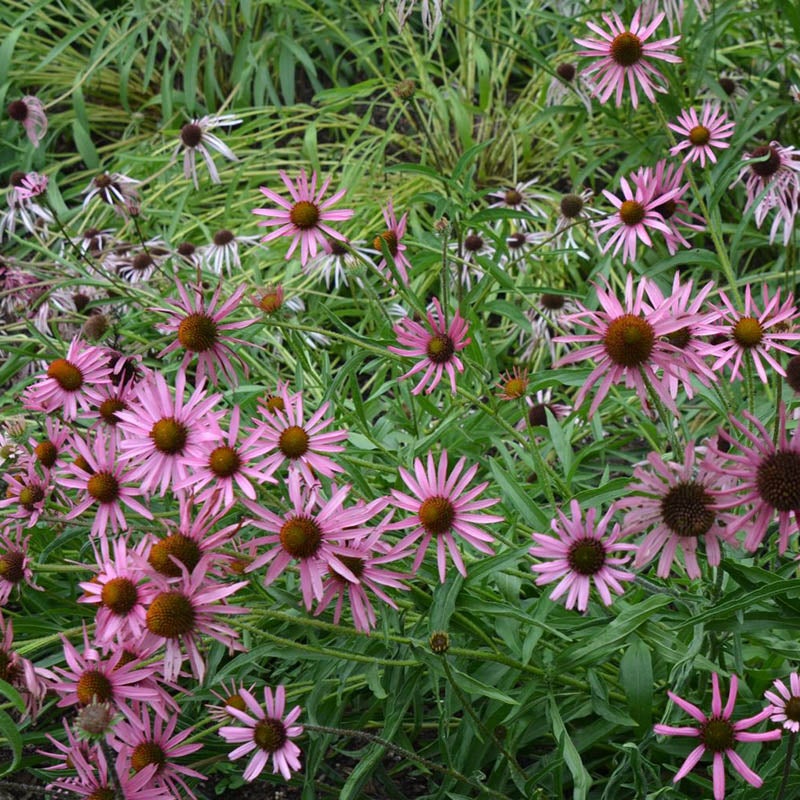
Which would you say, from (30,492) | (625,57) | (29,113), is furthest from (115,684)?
(29,113)

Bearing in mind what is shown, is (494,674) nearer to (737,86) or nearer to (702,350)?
(702,350)

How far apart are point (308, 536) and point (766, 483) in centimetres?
51

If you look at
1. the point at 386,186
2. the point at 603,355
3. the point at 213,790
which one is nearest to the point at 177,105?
the point at 386,186

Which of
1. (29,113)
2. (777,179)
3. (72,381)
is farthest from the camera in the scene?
(29,113)

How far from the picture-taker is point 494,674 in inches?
61.6

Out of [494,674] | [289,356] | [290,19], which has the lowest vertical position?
[494,674]

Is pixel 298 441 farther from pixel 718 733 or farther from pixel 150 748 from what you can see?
pixel 718 733

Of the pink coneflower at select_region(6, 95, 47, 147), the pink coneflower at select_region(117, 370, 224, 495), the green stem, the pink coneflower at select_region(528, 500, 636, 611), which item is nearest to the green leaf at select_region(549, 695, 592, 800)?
the green stem

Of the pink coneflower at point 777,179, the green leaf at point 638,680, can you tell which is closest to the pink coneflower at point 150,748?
the green leaf at point 638,680

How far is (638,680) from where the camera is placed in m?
1.41

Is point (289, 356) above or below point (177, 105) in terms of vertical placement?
below

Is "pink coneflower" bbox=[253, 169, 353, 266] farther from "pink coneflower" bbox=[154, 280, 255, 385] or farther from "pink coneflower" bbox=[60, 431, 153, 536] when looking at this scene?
"pink coneflower" bbox=[60, 431, 153, 536]

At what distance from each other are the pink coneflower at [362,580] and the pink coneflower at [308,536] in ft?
0.05

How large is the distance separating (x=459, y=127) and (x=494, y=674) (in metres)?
2.04
